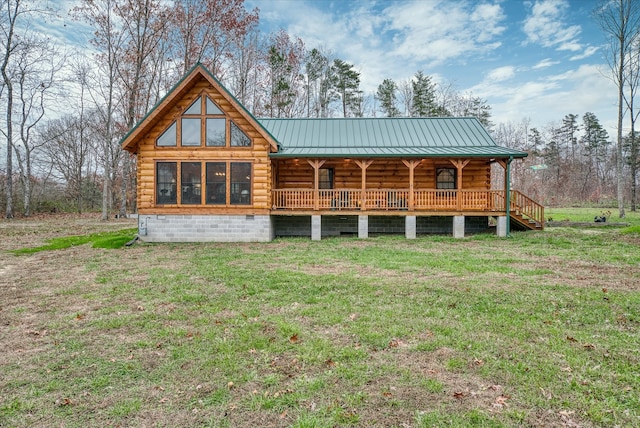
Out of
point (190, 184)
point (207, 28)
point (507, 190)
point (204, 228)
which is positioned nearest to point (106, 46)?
point (207, 28)

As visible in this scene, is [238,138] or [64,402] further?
[238,138]

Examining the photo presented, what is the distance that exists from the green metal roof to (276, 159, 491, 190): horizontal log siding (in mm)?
940

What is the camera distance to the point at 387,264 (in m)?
9.00

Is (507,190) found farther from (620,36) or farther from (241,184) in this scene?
(620,36)

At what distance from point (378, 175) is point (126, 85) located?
17615mm

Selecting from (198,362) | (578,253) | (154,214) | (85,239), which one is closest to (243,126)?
(154,214)

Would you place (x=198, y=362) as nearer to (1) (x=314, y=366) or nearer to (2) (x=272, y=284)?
(1) (x=314, y=366)

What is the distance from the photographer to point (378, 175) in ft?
56.0

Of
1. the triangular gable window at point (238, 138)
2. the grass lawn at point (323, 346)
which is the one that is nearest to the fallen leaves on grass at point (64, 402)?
the grass lawn at point (323, 346)

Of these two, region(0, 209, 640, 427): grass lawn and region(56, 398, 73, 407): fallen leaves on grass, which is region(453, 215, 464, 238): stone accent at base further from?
region(56, 398, 73, 407): fallen leaves on grass

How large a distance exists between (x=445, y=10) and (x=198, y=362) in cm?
2240

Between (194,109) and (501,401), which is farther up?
(194,109)

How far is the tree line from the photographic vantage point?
2141 centimetres

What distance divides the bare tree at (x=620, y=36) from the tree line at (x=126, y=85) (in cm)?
190
